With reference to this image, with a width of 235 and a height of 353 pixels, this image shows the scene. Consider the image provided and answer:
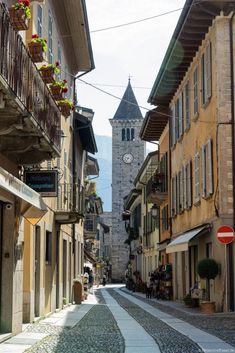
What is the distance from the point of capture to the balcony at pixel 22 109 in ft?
30.1

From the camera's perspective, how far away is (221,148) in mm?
19734

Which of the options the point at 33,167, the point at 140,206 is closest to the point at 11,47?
the point at 33,167

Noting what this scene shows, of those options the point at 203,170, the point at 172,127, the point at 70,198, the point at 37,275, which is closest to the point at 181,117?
the point at 172,127

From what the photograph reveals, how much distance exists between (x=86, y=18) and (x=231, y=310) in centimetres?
953

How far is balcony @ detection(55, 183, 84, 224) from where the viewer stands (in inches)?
828

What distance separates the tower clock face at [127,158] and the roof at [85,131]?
6594 centimetres

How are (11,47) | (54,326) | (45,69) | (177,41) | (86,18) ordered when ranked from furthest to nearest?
(177,41) < (86,18) < (54,326) < (45,69) < (11,47)

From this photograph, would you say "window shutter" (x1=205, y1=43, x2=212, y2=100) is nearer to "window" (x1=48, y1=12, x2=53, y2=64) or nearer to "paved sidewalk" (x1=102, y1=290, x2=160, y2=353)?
"window" (x1=48, y1=12, x2=53, y2=64)

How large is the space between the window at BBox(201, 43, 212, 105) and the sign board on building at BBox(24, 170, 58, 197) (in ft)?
25.4

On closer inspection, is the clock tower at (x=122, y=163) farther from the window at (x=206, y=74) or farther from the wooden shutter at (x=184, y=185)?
the window at (x=206, y=74)

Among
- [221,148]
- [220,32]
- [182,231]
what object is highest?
[220,32]

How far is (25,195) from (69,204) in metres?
12.6

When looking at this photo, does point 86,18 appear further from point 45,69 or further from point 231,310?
point 231,310

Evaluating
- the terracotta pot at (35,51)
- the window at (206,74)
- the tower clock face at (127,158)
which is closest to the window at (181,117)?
the window at (206,74)
